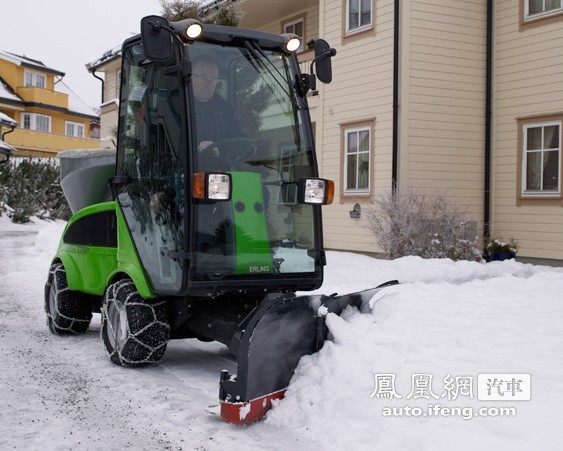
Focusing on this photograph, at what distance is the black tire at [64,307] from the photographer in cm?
674

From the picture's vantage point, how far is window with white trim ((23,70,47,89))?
44.7 metres

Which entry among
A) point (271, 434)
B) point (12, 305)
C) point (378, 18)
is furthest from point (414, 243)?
point (271, 434)

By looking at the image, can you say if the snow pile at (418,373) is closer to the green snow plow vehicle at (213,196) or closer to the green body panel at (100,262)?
the green snow plow vehicle at (213,196)

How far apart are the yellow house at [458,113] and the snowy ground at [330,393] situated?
251 inches

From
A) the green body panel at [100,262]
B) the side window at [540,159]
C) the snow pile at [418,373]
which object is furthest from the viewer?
the side window at [540,159]

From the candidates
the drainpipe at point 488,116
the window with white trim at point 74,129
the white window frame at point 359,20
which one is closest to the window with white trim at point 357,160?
the white window frame at point 359,20

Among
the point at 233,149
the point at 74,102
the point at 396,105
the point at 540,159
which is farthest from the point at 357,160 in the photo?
the point at 74,102

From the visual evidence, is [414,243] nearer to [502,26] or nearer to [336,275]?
[336,275]

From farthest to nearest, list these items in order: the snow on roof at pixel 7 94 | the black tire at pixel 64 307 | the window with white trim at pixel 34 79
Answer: the window with white trim at pixel 34 79
the snow on roof at pixel 7 94
the black tire at pixel 64 307

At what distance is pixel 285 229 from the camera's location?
518cm

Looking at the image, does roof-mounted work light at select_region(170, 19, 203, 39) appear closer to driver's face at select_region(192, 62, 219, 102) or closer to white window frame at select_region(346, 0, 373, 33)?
driver's face at select_region(192, 62, 219, 102)

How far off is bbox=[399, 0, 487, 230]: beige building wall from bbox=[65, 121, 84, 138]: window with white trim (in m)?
38.4

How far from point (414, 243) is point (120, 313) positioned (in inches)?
280

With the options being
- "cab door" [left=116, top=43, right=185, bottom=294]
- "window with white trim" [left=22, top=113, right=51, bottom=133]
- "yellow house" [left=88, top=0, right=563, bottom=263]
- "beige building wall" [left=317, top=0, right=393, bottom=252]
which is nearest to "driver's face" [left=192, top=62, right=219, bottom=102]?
"cab door" [left=116, top=43, right=185, bottom=294]
